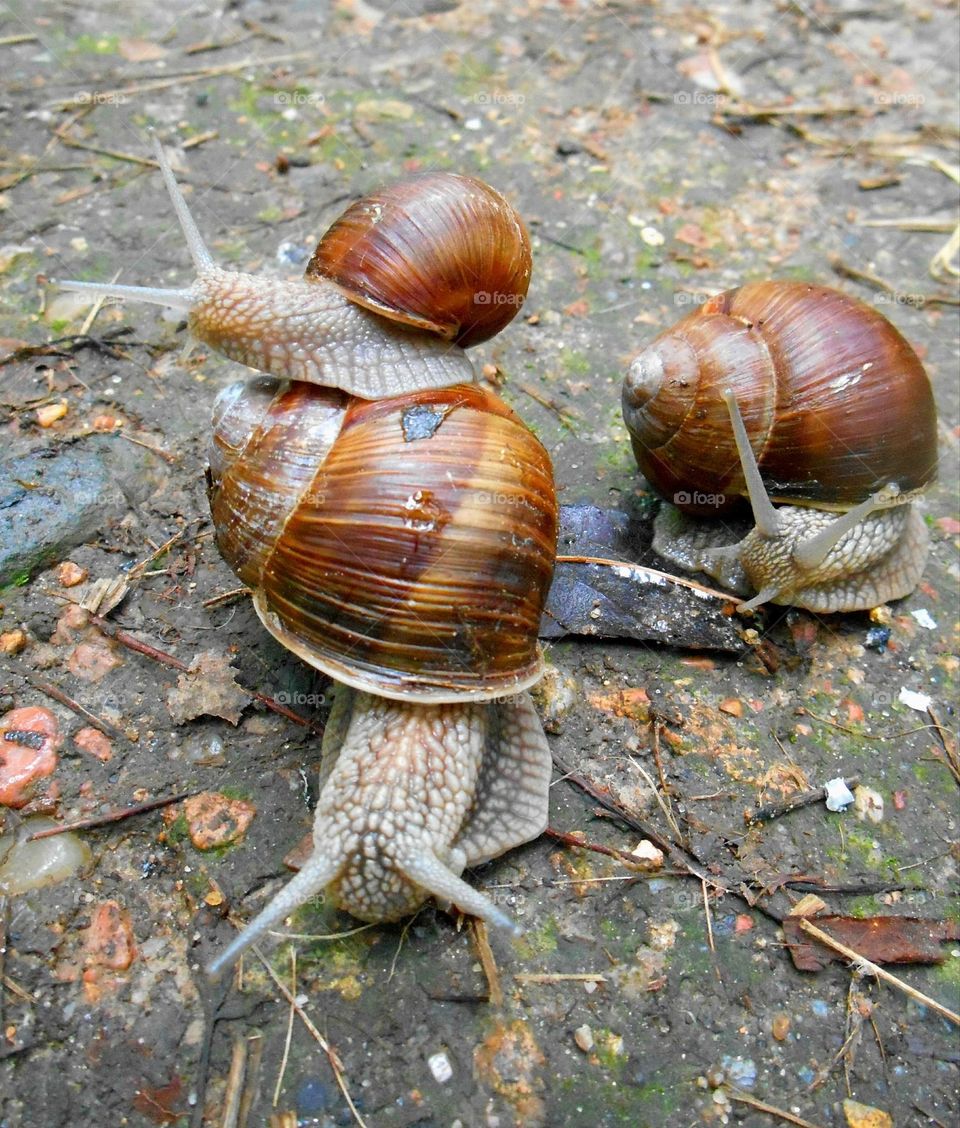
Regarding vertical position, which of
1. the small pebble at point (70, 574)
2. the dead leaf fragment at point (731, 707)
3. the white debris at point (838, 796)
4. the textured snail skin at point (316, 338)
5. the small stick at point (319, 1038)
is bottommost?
the white debris at point (838, 796)

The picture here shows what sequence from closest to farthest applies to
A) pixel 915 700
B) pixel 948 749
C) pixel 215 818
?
pixel 215 818, pixel 948 749, pixel 915 700

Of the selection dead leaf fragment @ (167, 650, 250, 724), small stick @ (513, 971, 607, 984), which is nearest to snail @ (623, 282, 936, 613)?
small stick @ (513, 971, 607, 984)

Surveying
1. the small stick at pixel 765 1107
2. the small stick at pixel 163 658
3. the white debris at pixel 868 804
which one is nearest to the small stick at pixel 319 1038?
the small stick at pixel 163 658

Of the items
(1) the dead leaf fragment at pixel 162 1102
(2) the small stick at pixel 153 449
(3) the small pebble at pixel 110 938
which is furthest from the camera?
(2) the small stick at pixel 153 449

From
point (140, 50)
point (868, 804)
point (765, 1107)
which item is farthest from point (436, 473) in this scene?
point (140, 50)

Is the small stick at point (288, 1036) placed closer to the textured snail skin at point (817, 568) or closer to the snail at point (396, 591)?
the snail at point (396, 591)

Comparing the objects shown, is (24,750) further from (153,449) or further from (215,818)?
(153,449)

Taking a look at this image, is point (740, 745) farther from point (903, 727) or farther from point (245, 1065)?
point (245, 1065)
